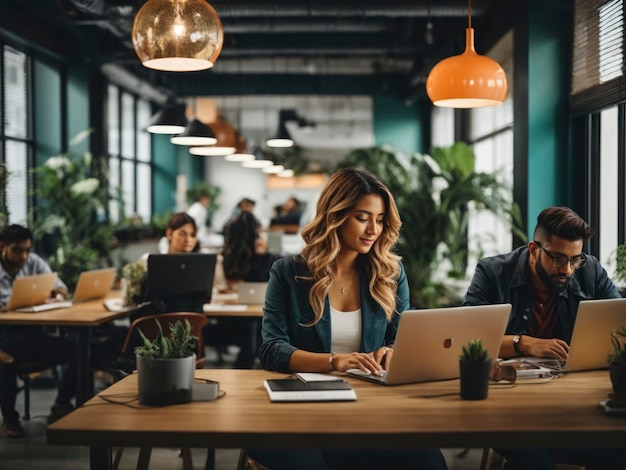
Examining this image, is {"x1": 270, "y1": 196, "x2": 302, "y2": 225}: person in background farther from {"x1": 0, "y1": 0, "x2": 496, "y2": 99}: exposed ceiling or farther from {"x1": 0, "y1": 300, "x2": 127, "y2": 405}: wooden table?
{"x1": 0, "y1": 300, "x2": 127, "y2": 405}: wooden table

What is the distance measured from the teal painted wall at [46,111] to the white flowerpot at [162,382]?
689 cm

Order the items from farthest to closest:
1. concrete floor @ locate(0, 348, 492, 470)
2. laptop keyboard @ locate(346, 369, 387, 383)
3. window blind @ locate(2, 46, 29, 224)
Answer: window blind @ locate(2, 46, 29, 224) → concrete floor @ locate(0, 348, 492, 470) → laptop keyboard @ locate(346, 369, 387, 383)

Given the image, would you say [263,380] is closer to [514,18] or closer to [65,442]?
[65,442]

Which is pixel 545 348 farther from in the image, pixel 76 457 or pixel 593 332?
pixel 76 457

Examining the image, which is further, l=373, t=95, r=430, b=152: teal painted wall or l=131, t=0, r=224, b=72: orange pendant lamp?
l=373, t=95, r=430, b=152: teal painted wall

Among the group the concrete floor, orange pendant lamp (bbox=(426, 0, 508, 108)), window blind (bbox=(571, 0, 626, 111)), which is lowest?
the concrete floor

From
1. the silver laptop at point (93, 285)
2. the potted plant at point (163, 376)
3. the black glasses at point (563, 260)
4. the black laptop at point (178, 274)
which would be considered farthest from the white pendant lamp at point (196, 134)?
the potted plant at point (163, 376)

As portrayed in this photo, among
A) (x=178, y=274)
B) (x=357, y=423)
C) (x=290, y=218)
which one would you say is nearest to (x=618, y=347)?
(x=357, y=423)

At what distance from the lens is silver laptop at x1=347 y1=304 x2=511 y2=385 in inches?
86.6

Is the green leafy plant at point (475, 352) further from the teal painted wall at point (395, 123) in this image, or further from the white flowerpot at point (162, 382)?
the teal painted wall at point (395, 123)

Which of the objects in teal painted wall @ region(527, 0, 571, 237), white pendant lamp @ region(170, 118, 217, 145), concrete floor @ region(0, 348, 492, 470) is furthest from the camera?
white pendant lamp @ region(170, 118, 217, 145)

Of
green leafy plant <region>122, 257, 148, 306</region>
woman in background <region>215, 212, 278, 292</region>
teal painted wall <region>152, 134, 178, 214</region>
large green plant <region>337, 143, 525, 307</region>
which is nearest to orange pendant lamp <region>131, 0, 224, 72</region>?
green leafy plant <region>122, 257, 148, 306</region>

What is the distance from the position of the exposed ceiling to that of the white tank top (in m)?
4.24

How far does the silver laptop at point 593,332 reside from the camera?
2.42 meters
